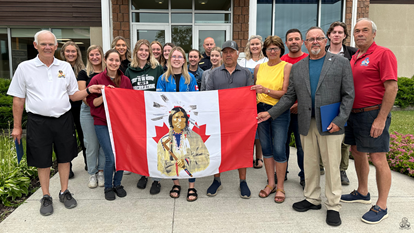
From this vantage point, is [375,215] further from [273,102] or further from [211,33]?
[211,33]

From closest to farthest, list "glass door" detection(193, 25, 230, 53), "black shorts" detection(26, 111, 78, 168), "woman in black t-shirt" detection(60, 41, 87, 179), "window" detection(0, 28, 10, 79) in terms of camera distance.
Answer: "black shorts" detection(26, 111, 78, 168) < "woman in black t-shirt" detection(60, 41, 87, 179) < "glass door" detection(193, 25, 230, 53) < "window" detection(0, 28, 10, 79)

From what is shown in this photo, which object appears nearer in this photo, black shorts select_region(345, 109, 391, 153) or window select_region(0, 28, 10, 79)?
black shorts select_region(345, 109, 391, 153)

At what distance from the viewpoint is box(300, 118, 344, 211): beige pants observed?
3125 mm

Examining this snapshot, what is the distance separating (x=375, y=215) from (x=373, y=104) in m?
1.24

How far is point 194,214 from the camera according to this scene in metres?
3.34

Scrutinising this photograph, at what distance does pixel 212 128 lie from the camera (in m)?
3.71

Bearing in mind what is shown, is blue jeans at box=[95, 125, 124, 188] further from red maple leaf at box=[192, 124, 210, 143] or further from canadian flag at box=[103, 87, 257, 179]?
red maple leaf at box=[192, 124, 210, 143]

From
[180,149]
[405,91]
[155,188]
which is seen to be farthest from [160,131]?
[405,91]

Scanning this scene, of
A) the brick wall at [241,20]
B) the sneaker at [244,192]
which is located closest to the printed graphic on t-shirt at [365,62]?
the sneaker at [244,192]

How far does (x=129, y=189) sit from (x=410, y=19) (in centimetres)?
1346

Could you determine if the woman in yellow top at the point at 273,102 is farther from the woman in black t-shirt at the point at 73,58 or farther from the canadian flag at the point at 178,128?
the woman in black t-shirt at the point at 73,58

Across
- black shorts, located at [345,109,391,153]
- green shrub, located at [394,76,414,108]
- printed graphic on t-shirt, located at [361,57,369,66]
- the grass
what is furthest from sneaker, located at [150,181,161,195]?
green shrub, located at [394,76,414,108]

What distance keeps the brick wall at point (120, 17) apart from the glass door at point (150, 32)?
32 centimetres

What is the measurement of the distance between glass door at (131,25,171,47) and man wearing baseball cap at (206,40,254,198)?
6438 millimetres
